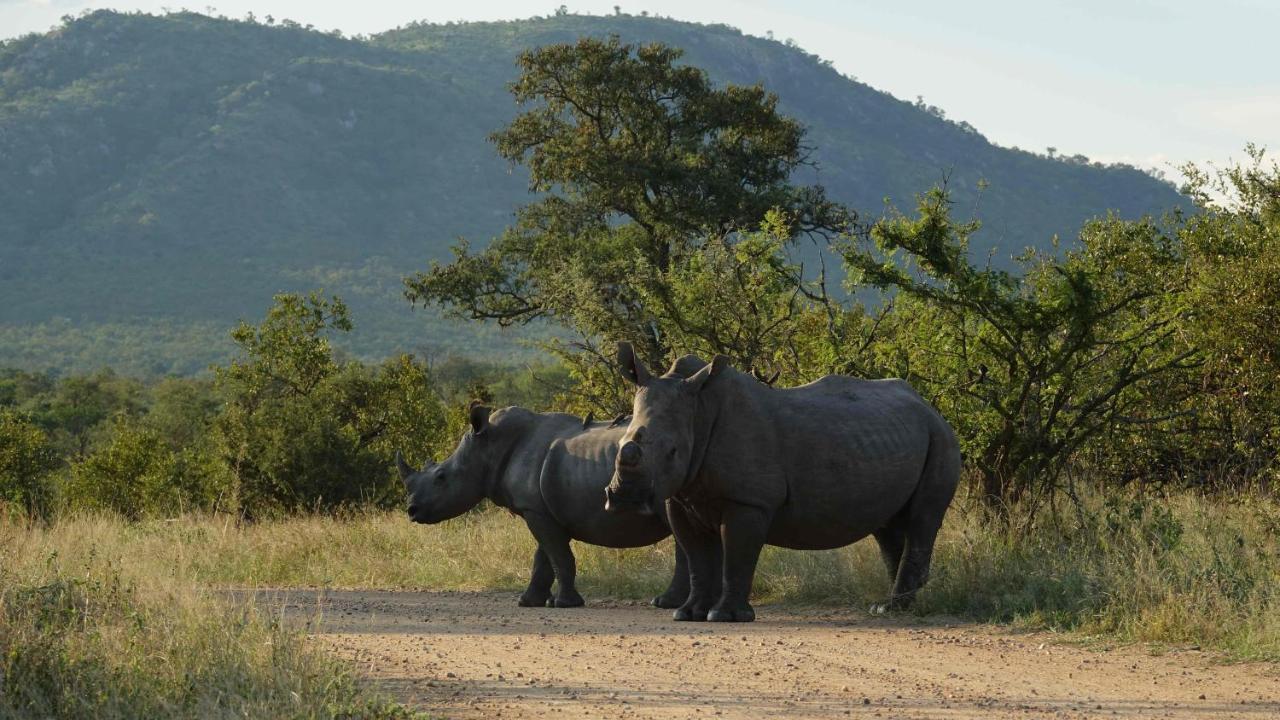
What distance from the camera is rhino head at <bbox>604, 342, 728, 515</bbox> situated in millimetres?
11055

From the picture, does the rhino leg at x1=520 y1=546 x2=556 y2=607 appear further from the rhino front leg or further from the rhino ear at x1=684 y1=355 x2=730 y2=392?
the rhino ear at x1=684 y1=355 x2=730 y2=392

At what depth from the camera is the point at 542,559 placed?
13812 mm

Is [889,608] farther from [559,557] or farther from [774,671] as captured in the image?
[774,671]

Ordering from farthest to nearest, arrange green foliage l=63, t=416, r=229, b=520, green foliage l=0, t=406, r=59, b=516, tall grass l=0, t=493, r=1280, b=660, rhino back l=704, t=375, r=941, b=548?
1. green foliage l=0, t=406, r=59, b=516
2. green foliage l=63, t=416, r=229, b=520
3. rhino back l=704, t=375, r=941, b=548
4. tall grass l=0, t=493, r=1280, b=660

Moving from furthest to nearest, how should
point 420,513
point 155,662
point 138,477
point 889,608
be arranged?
1. point 138,477
2. point 420,513
3. point 889,608
4. point 155,662

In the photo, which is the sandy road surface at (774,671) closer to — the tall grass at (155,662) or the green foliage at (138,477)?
the tall grass at (155,662)

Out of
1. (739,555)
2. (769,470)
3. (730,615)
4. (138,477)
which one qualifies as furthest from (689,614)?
(138,477)

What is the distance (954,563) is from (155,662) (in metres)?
6.04

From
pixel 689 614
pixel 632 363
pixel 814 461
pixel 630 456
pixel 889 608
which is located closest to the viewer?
pixel 630 456

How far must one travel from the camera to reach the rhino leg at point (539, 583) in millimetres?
13742

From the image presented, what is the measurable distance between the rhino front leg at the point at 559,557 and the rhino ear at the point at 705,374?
246cm

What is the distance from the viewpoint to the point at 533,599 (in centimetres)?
1374

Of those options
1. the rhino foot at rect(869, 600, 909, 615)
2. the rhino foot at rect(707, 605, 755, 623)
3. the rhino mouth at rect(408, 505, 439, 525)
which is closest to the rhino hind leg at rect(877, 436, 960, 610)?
the rhino foot at rect(869, 600, 909, 615)

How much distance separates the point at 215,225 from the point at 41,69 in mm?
48500
